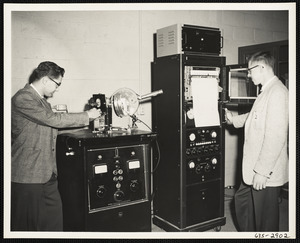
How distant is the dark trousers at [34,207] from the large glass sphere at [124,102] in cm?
78

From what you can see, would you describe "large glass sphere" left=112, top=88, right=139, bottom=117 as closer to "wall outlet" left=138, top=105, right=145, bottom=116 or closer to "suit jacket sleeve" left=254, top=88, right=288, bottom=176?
"wall outlet" left=138, top=105, right=145, bottom=116

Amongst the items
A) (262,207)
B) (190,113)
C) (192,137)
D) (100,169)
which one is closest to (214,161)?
(192,137)

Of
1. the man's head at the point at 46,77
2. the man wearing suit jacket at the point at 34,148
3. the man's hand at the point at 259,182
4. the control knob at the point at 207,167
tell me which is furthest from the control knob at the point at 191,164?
the man's head at the point at 46,77

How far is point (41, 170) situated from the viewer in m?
2.65

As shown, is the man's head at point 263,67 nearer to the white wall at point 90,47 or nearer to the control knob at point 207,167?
the white wall at point 90,47

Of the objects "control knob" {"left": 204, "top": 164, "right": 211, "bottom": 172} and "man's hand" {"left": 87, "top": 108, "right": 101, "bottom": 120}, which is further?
"control knob" {"left": 204, "top": 164, "right": 211, "bottom": 172}

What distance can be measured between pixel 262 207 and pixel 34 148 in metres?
1.86

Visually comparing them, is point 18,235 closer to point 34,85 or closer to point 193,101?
point 34,85

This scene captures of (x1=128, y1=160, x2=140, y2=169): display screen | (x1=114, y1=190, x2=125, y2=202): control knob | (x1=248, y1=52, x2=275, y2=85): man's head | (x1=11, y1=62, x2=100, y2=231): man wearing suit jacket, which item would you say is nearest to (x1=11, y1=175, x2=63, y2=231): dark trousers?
(x1=11, y1=62, x2=100, y2=231): man wearing suit jacket

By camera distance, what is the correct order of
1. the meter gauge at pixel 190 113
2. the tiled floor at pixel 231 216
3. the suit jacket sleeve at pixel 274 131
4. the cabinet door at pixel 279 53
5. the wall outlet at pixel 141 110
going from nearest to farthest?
1. the suit jacket sleeve at pixel 274 131
2. the meter gauge at pixel 190 113
3. the tiled floor at pixel 231 216
4. the wall outlet at pixel 141 110
5. the cabinet door at pixel 279 53

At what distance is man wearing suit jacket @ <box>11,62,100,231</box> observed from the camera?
2586mm

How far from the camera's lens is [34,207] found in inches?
105

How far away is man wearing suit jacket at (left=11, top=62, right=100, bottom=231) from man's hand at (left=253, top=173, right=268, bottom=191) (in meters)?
1.41

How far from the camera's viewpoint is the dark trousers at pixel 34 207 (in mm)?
2609
